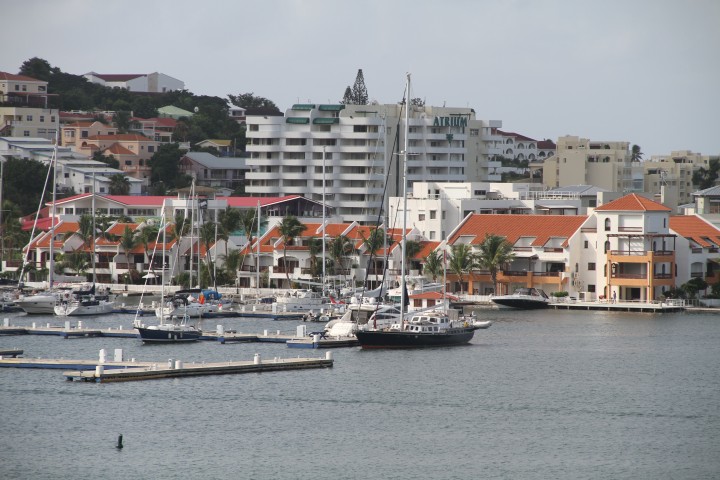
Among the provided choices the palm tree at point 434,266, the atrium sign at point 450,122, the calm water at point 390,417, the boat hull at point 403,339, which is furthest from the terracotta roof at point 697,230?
the atrium sign at point 450,122

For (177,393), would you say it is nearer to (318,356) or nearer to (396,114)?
(318,356)

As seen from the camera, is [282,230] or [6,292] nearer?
[6,292]

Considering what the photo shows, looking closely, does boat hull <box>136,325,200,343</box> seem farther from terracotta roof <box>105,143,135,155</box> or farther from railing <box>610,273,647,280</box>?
terracotta roof <box>105,143,135,155</box>

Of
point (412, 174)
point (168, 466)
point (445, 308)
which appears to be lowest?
point (168, 466)

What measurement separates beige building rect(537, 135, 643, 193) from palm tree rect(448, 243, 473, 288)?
203 ft

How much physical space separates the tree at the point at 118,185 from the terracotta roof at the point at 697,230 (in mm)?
74725

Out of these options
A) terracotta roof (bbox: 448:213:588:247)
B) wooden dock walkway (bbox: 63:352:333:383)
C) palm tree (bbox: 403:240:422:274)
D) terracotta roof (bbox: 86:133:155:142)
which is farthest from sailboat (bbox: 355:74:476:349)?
terracotta roof (bbox: 86:133:155:142)

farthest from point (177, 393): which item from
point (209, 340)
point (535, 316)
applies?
point (535, 316)

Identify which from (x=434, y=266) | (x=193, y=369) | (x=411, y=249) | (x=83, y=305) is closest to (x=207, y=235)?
A: (x=411, y=249)

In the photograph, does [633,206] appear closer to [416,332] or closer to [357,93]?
[416,332]

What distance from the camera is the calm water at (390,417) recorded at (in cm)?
5509

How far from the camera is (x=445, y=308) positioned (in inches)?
3607

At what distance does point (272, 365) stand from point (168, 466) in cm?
2245

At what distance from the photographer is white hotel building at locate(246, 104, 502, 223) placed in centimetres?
16188
